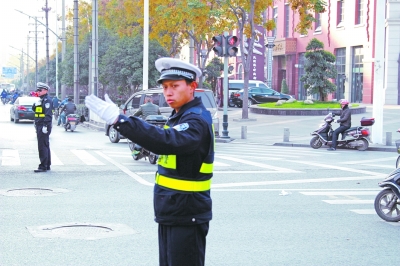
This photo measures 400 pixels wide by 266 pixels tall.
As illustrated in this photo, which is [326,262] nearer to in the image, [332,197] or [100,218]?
[100,218]

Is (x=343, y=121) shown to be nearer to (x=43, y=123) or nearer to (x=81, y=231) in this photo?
(x=43, y=123)

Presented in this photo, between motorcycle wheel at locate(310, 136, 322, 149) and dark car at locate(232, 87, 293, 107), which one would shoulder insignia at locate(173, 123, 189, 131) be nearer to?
motorcycle wheel at locate(310, 136, 322, 149)

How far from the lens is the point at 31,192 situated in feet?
37.2

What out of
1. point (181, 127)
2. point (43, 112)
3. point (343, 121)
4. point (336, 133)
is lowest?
point (336, 133)

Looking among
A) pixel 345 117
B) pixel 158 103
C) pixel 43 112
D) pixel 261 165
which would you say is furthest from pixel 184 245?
pixel 158 103

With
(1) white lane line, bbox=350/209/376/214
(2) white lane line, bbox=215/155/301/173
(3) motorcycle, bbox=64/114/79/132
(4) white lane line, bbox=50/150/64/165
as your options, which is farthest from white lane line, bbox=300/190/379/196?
(3) motorcycle, bbox=64/114/79/132

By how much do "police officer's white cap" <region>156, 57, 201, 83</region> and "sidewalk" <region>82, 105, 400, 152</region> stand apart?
17.9 metres

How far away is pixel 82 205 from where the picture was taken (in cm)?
1011

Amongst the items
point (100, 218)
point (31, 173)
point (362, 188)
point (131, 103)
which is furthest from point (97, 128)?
point (100, 218)

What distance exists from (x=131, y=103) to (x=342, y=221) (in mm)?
16444

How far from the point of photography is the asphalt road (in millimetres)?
7207

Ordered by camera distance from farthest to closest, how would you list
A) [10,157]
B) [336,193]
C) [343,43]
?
[343,43], [10,157], [336,193]

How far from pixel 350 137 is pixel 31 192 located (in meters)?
12.5

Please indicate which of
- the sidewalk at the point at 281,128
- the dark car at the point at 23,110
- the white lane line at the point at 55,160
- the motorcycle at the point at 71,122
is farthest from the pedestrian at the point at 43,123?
the dark car at the point at 23,110
